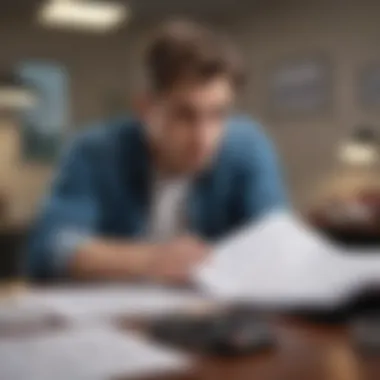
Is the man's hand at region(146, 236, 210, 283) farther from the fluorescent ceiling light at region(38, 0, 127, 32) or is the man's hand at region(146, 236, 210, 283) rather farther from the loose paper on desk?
the fluorescent ceiling light at region(38, 0, 127, 32)

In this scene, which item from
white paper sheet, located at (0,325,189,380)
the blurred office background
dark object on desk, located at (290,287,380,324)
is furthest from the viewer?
the blurred office background

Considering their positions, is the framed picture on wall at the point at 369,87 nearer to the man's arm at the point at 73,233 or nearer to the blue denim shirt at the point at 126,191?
the blue denim shirt at the point at 126,191

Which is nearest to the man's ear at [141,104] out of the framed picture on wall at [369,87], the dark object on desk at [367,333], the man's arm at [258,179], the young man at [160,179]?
the young man at [160,179]

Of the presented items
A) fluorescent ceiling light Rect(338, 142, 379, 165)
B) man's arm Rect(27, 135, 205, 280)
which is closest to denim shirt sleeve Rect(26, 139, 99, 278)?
man's arm Rect(27, 135, 205, 280)

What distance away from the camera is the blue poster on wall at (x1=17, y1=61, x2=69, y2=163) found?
763 millimetres

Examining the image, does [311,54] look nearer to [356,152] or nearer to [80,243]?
[356,152]

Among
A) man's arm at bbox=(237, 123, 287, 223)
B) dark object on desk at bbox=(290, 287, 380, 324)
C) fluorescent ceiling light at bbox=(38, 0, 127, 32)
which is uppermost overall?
fluorescent ceiling light at bbox=(38, 0, 127, 32)

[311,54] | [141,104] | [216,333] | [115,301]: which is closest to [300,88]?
[311,54]

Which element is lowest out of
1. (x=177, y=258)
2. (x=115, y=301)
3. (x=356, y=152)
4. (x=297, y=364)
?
(x=297, y=364)

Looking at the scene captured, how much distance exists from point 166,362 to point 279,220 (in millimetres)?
434

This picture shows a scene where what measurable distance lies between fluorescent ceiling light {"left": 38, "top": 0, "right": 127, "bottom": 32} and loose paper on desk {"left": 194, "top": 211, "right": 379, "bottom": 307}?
229 mm

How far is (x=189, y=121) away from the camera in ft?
2.73

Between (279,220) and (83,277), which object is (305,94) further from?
(83,277)

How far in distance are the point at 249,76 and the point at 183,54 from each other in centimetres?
7
